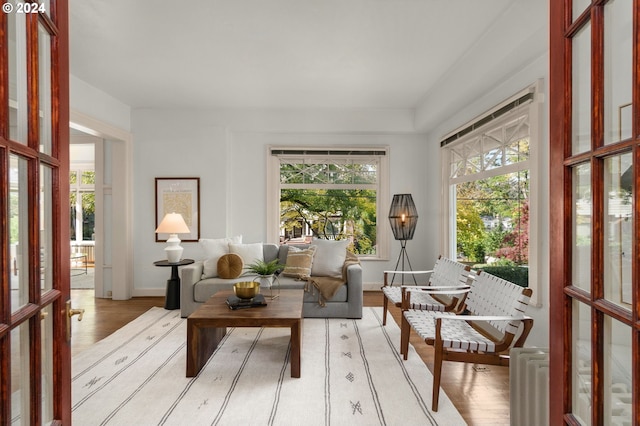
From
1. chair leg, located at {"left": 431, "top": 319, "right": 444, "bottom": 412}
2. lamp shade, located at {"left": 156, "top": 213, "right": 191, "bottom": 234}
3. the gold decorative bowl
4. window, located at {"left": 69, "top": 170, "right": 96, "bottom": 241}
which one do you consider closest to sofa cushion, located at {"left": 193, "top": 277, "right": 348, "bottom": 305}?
lamp shade, located at {"left": 156, "top": 213, "right": 191, "bottom": 234}

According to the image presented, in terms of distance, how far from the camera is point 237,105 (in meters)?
5.13

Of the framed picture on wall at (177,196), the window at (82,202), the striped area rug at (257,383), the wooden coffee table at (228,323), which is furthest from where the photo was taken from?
the window at (82,202)

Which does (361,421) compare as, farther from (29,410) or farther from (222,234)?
(222,234)

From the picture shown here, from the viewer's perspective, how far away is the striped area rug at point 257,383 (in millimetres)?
2162

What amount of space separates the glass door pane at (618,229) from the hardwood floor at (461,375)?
179cm

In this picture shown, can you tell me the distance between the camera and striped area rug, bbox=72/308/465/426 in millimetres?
2162

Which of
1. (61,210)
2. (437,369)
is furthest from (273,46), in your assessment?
(437,369)

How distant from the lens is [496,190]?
3.64 meters

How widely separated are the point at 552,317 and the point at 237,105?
193 inches

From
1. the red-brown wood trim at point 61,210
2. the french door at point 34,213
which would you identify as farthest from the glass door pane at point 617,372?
the red-brown wood trim at point 61,210

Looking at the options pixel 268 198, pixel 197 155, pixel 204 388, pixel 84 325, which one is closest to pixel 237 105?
pixel 197 155

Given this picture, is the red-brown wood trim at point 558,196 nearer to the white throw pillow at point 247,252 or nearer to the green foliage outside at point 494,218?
the green foliage outside at point 494,218

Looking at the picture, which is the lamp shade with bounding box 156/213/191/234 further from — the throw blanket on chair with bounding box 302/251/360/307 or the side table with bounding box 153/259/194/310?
the throw blanket on chair with bounding box 302/251/360/307

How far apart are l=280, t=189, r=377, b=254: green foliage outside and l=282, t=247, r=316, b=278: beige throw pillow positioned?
1.21 metres
